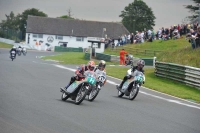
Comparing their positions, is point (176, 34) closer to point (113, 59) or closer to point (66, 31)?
point (113, 59)

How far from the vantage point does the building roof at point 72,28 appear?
119m

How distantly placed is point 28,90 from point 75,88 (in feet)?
10.7

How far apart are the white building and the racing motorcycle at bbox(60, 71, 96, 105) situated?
10175cm

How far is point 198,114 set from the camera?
1725 centimetres

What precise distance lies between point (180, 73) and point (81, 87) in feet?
51.6

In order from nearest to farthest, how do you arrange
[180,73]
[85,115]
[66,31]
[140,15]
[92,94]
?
[85,115]
[92,94]
[180,73]
[140,15]
[66,31]

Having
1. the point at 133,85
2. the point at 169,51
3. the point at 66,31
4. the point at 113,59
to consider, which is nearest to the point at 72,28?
the point at 66,31

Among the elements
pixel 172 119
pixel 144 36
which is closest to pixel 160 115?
pixel 172 119

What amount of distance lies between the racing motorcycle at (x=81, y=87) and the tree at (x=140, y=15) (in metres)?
97.3

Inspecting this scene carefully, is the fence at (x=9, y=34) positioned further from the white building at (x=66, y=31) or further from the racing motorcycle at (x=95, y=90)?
the racing motorcycle at (x=95, y=90)

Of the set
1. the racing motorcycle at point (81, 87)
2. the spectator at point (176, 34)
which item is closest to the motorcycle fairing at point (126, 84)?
the racing motorcycle at point (81, 87)

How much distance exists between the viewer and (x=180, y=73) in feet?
101

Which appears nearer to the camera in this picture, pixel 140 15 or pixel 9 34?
pixel 9 34

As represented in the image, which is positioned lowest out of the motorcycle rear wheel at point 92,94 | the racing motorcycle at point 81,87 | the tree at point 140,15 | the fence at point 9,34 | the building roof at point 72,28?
the motorcycle rear wheel at point 92,94
